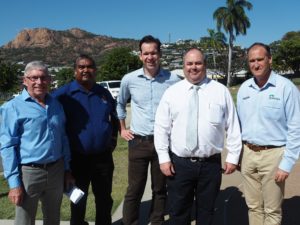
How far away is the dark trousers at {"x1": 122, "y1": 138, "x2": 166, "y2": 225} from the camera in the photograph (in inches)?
184

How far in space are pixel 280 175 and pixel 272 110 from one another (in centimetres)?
60

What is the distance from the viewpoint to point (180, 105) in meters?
3.83

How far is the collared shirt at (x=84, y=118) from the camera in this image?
170 inches

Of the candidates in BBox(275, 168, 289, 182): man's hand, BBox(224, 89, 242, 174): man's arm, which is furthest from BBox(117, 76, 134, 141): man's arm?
BBox(275, 168, 289, 182): man's hand

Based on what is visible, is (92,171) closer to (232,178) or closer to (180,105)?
(180,105)

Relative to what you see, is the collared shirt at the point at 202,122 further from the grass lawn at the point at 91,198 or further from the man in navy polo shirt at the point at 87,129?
the grass lawn at the point at 91,198

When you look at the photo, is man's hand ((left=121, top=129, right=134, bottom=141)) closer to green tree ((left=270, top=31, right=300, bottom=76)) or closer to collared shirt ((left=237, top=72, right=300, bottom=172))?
collared shirt ((left=237, top=72, right=300, bottom=172))

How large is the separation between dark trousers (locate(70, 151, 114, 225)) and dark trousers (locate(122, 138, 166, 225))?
0.89ft

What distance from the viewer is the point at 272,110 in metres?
3.92

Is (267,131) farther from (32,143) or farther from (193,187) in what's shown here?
(32,143)

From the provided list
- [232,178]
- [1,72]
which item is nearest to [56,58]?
[1,72]

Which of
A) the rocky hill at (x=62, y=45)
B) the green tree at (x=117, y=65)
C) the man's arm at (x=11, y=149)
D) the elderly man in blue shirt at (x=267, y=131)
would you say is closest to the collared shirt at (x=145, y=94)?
the elderly man in blue shirt at (x=267, y=131)

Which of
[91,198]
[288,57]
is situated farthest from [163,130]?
[288,57]

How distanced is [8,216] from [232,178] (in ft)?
11.6
